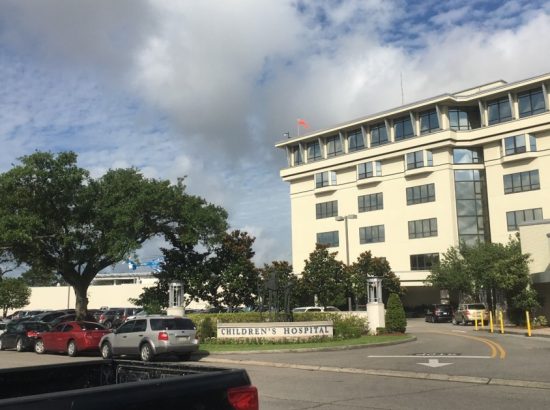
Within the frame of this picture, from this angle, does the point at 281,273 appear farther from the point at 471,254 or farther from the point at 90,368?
the point at 90,368

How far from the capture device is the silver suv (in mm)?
20203

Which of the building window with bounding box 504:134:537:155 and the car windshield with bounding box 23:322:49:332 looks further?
the building window with bounding box 504:134:537:155

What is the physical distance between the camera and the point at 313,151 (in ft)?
243

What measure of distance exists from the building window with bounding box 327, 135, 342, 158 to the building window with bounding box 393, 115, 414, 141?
7.84 m

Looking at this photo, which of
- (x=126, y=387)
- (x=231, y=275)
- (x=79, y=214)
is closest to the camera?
(x=126, y=387)

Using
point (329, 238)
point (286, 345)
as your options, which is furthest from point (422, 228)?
point (286, 345)

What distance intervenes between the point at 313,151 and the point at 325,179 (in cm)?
534

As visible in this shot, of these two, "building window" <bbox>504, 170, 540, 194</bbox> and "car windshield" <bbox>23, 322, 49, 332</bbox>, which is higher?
"building window" <bbox>504, 170, 540, 194</bbox>

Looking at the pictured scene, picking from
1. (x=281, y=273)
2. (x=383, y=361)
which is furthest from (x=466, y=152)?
(x=383, y=361)

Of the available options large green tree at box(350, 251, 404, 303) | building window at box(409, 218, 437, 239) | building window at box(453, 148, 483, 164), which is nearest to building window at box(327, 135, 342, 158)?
building window at box(409, 218, 437, 239)

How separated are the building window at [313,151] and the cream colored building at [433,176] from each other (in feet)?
6.74

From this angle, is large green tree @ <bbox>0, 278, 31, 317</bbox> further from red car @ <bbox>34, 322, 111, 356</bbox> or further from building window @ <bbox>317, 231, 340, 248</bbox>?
red car @ <bbox>34, 322, 111, 356</bbox>

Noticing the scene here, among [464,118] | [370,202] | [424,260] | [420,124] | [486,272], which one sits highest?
[464,118]

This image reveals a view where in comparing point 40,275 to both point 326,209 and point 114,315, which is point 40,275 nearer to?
point 114,315
